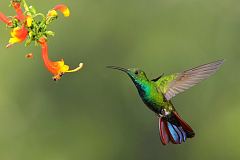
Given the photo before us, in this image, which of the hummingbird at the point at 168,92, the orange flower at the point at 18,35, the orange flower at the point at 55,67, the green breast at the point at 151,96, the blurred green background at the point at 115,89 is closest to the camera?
the orange flower at the point at 18,35

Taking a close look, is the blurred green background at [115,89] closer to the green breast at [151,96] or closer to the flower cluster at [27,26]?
the green breast at [151,96]

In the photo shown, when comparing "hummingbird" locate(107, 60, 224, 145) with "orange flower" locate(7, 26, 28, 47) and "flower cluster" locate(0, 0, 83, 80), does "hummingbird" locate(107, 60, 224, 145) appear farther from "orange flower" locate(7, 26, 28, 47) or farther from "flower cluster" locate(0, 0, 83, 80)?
"orange flower" locate(7, 26, 28, 47)

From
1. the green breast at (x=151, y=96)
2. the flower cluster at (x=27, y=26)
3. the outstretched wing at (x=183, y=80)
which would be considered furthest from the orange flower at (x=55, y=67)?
the outstretched wing at (x=183, y=80)

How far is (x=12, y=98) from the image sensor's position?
12.2 m

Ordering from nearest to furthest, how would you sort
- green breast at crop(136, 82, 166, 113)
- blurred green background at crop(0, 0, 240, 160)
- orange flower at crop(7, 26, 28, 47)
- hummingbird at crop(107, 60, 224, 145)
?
orange flower at crop(7, 26, 28, 47)
hummingbird at crop(107, 60, 224, 145)
green breast at crop(136, 82, 166, 113)
blurred green background at crop(0, 0, 240, 160)

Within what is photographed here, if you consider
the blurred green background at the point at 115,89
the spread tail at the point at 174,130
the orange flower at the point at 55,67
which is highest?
the blurred green background at the point at 115,89

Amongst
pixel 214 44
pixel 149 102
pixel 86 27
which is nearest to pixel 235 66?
pixel 214 44

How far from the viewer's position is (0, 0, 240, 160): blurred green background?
12070 mm

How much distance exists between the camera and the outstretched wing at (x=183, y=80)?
4717 millimetres

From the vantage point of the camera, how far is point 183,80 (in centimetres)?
505

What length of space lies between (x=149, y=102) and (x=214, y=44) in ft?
26.2

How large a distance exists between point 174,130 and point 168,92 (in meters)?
0.39

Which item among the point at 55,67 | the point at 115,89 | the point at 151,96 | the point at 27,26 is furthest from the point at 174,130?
the point at 115,89

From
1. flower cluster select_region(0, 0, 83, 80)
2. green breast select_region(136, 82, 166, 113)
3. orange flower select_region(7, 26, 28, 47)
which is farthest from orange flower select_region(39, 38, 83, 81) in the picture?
green breast select_region(136, 82, 166, 113)
